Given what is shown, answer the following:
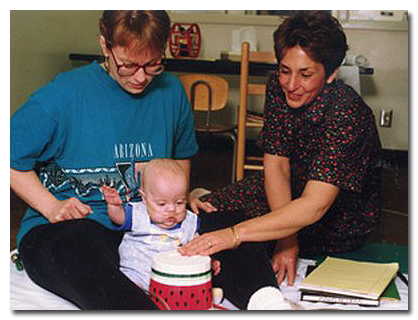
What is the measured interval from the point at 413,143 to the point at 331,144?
6.6 inches

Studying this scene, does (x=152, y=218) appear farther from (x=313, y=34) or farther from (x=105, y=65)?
(x=313, y=34)

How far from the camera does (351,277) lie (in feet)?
4.59

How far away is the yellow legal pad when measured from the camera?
1336mm

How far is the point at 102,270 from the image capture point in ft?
3.84

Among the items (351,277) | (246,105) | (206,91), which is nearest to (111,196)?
(206,91)

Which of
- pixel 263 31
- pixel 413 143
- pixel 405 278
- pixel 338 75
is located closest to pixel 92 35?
pixel 263 31

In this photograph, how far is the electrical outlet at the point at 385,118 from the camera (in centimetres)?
132

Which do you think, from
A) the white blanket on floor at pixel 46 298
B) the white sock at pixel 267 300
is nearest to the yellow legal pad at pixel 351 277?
the white blanket on floor at pixel 46 298

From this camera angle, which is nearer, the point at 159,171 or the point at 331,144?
the point at 159,171

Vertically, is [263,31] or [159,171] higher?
[263,31]

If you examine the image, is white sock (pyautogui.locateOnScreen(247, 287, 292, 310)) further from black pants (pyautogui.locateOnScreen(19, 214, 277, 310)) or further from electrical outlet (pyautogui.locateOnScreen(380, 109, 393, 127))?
electrical outlet (pyautogui.locateOnScreen(380, 109, 393, 127))

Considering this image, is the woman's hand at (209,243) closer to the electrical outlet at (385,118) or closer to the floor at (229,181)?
the floor at (229,181)

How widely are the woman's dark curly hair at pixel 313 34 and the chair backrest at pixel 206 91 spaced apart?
192 millimetres

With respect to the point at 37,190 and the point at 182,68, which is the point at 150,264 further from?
the point at 182,68
